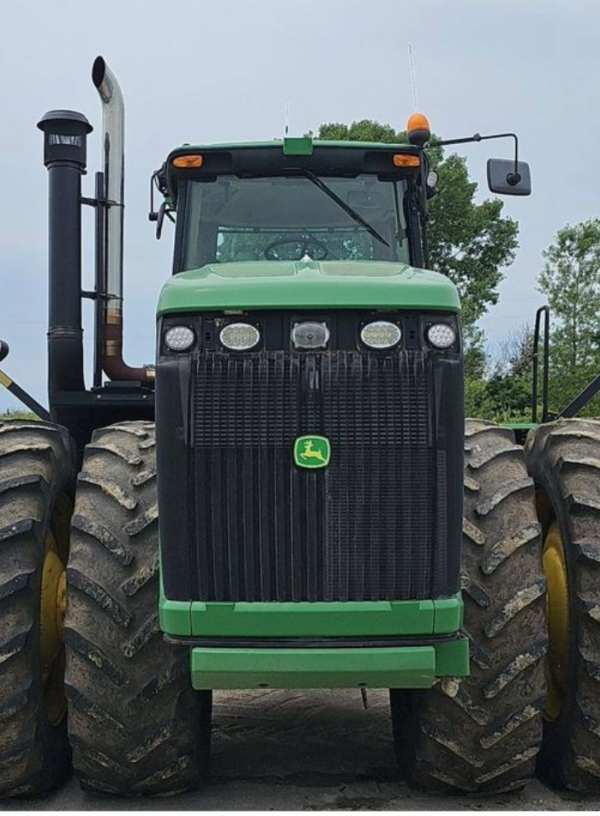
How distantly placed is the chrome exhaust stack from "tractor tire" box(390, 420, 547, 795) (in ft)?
7.27

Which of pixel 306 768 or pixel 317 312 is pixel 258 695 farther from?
pixel 317 312

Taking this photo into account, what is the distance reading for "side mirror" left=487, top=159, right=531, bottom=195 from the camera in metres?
4.68

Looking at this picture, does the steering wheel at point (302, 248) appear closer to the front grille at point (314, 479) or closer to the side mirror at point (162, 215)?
the side mirror at point (162, 215)

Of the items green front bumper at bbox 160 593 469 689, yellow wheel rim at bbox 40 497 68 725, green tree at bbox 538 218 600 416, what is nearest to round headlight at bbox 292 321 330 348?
green front bumper at bbox 160 593 469 689

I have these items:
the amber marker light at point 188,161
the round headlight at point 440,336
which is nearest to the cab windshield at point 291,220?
the amber marker light at point 188,161

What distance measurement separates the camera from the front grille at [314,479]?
329cm

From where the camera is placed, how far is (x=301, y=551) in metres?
3.30

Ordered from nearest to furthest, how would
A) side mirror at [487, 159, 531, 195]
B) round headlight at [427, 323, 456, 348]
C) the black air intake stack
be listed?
round headlight at [427, 323, 456, 348], side mirror at [487, 159, 531, 195], the black air intake stack

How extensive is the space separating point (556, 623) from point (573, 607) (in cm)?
22

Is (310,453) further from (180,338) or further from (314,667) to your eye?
(314,667)

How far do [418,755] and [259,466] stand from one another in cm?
129

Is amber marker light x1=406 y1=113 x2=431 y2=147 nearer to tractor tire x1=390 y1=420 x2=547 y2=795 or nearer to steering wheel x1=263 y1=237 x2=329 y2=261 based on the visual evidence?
steering wheel x1=263 y1=237 x2=329 y2=261

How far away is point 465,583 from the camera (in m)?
3.60

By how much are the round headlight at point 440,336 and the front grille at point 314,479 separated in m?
0.09
